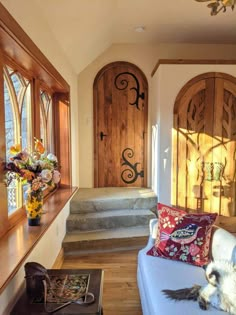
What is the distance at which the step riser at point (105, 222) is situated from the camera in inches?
143

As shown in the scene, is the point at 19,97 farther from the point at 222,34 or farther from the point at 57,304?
the point at 222,34

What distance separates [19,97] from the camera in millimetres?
2643

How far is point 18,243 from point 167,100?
2668mm

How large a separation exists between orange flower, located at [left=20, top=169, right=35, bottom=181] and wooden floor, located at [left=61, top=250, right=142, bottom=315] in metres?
1.21

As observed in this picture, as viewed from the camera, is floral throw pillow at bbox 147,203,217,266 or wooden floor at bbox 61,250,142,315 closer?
floral throw pillow at bbox 147,203,217,266

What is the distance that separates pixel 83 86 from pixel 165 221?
3.09 m

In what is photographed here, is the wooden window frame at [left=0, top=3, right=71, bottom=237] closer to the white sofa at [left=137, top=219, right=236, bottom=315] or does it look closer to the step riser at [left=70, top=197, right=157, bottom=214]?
the white sofa at [left=137, top=219, right=236, bottom=315]

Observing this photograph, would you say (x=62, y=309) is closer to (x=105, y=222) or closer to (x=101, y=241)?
(x=101, y=241)

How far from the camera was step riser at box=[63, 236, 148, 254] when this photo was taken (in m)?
3.33

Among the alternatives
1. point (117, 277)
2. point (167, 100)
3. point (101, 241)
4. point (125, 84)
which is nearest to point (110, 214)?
point (101, 241)

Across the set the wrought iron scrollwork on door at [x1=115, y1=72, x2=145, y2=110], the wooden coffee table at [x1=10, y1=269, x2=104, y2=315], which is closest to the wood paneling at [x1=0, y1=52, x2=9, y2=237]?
the wooden coffee table at [x1=10, y1=269, x2=104, y2=315]

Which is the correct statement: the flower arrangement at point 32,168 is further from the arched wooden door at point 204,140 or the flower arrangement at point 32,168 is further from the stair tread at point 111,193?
the arched wooden door at point 204,140

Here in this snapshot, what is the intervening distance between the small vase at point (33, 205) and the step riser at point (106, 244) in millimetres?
1014

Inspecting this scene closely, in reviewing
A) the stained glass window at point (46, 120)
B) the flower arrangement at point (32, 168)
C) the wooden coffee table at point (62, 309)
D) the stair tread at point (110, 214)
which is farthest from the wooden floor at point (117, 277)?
the stained glass window at point (46, 120)
